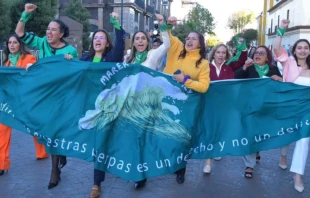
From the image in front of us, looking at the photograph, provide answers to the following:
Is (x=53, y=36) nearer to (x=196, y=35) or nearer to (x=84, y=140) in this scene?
(x=84, y=140)

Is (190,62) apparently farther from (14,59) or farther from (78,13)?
(78,13)

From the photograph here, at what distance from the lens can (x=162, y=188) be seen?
496 cm

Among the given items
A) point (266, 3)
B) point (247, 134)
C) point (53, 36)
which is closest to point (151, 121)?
point (247, 134)

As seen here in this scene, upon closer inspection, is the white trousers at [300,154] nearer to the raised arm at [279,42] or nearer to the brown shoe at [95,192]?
the raised arm at [279,42]

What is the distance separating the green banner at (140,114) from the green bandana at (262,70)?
51cm

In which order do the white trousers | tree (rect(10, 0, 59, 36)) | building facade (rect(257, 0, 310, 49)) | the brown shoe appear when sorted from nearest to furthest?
the brown shoe, the white trousers, tree (rect(10, 0, 59, 36)), building facade (rect(257, 0, 310, 49))

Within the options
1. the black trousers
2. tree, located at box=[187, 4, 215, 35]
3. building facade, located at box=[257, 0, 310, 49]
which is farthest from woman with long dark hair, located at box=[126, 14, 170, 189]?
tree, located at box=[187, 4, 215, 35]

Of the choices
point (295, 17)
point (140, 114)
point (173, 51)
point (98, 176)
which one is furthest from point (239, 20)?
point (98, 176)

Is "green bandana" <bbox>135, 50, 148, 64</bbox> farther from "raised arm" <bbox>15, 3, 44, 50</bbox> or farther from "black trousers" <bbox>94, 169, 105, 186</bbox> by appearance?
"black trousers" <bbox>94, 169, 105, 186</bbox>

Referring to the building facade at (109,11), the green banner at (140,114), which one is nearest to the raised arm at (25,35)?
the green banner at (140,114)

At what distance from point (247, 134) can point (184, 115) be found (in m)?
0.87

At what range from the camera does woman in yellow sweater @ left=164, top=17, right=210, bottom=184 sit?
4.49 m

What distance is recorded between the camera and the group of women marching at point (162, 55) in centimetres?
473

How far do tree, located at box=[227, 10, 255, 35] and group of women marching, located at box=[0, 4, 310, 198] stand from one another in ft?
290
